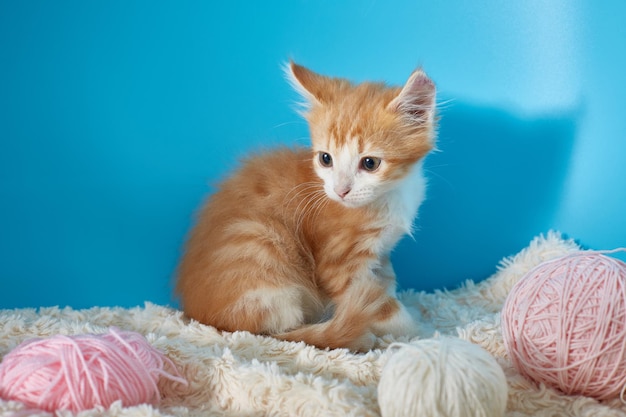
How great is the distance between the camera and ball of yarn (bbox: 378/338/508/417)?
1239 mm

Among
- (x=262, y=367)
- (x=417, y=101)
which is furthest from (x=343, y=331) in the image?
(x=417, y=101)

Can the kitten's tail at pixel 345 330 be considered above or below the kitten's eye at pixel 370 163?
below

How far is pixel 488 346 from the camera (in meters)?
1.70

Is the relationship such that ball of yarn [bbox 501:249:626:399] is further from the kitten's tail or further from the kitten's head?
the kitten's head

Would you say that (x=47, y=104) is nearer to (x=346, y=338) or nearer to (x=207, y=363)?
(x=207, y=363)

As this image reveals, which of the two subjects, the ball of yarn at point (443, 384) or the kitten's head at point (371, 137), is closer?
the ball of yarn at point (443, 384)

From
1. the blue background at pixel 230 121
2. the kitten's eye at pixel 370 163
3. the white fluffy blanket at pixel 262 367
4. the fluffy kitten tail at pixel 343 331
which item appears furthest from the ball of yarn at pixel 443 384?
the blue background at pixel 230 121

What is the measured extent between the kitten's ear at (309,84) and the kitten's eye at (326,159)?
0.54 feet

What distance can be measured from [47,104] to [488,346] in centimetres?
171

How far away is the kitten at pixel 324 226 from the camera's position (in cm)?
185

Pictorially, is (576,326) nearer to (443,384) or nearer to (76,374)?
(443,384)

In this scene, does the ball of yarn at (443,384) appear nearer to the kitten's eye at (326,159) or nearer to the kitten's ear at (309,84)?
the kitten's eye at (326,159)

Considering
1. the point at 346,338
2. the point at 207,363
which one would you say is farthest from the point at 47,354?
the point at 346,338

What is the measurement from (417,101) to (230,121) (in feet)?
2.77
